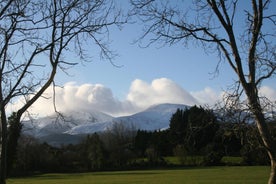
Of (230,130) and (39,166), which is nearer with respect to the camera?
(230,130)

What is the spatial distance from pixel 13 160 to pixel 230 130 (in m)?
70.7

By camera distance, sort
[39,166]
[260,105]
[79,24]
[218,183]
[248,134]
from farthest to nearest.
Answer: [39,166] < [218,183] < [79,24] < [248,134] < [260,105]

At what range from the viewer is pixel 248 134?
9.71 m

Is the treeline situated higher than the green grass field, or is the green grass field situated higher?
the treeline

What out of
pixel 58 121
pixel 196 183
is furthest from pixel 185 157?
pixel 58 121

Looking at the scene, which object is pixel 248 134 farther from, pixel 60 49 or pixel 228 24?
pixel 60 49

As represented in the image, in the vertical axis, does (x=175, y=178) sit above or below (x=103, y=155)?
below

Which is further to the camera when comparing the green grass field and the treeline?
the treeline

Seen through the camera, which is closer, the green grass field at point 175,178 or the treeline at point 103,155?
the green grass field at point 175,178

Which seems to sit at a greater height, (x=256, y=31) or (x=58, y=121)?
(x=256, y=31)

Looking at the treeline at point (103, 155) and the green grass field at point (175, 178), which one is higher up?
the treeline at point (103, 155)

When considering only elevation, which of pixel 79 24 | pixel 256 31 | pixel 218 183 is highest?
pixel 79 24

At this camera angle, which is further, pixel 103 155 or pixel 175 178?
pixel 103 155

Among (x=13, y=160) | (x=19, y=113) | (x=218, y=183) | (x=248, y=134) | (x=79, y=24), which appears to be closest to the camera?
(x=248, y=134)
